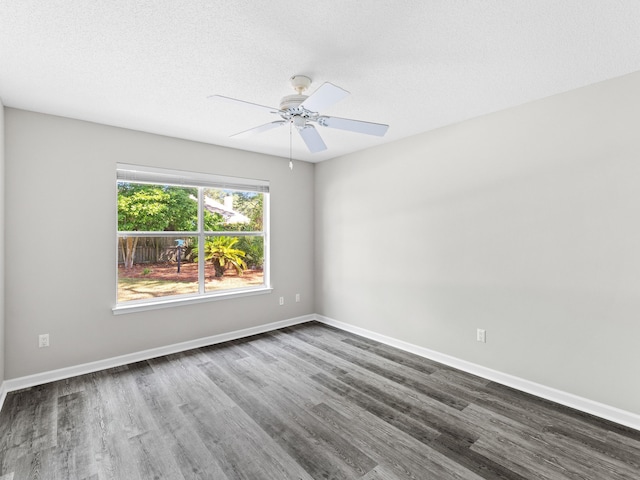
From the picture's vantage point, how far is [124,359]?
3.32 metres

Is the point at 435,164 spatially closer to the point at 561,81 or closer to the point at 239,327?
the point at 561,81

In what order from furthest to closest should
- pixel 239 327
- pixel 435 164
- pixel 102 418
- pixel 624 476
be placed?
pixel 239 327, pixel 435 164, pixel 102 418, pixel 624 476

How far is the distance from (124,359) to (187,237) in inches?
57.3

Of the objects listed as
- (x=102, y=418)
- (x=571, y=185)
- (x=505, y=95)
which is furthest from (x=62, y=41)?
(x=571, y=185)

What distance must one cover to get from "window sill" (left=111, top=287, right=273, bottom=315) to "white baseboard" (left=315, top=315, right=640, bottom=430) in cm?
172

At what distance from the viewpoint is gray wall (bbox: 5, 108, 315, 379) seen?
2809 millimetres

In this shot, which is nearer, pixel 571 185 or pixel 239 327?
pixel 571 185

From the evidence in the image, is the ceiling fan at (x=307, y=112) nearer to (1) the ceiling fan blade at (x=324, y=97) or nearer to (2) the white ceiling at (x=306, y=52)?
(1) the ceiling fan blade at (x=324, y=97)

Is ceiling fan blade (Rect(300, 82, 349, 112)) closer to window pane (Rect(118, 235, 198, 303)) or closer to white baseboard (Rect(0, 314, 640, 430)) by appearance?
window pane (Rect(118, 235, 198, 303))

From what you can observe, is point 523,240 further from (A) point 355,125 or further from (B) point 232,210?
(B) point 232,210

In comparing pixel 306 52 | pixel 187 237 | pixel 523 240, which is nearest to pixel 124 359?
pixel 187 237

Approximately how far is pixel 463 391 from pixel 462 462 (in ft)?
3.07

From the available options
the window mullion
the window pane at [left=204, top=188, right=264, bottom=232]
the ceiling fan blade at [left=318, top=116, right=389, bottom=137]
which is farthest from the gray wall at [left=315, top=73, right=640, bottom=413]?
the window mullion

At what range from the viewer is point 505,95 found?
2.59 meters
